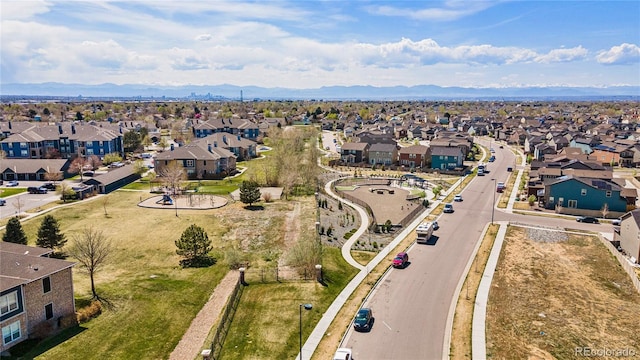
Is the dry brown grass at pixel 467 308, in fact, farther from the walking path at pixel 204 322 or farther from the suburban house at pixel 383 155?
the suburban house at pixel 383 155

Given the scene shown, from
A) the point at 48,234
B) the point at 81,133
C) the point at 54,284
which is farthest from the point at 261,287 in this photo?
the point at 81,133

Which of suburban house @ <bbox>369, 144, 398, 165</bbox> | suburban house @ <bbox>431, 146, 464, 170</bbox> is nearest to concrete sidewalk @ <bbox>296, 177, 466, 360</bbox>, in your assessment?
suburban house @ <bbox>431, 146, 464, 170</bbox>

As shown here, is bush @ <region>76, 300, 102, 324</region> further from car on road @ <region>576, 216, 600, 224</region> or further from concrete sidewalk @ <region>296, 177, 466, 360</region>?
car on road @ <region>576, 216, 600, 224</region>

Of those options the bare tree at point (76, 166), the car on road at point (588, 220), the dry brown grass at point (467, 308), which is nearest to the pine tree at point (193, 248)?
the dry brown grass at point (467, 308)

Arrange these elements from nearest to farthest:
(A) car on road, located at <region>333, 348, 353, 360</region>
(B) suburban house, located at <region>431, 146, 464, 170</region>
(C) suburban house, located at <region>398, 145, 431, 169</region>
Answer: (A) car on road, located at <region>333, 348, 353, 360</region>, (B) suburban house, located at <region>431, 146, 464, 170</region>, (C) suburban house, located at <region>398, 145, 431, 169</region>

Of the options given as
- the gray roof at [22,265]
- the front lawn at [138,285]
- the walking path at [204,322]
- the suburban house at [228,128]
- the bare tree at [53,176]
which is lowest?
the walking path at [204,322]
